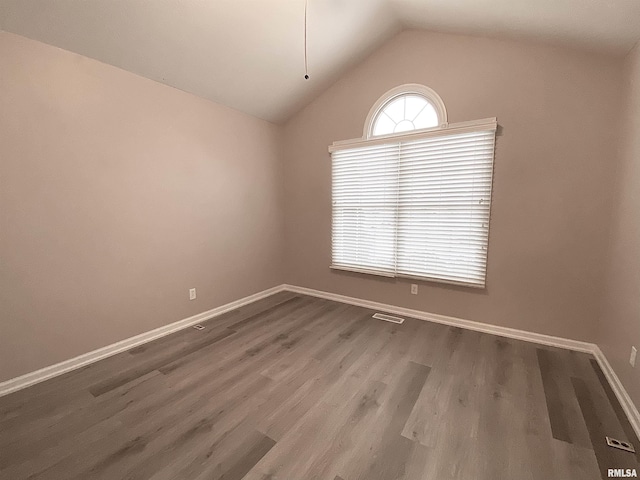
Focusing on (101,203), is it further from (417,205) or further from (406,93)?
(406,93)

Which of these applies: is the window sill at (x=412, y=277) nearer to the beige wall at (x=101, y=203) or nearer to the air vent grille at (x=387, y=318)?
the air vent grille at (x=387, y=318)

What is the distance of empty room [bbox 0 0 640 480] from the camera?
1.63 meters

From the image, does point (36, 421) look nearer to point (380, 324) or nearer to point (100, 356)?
point (100, 356)

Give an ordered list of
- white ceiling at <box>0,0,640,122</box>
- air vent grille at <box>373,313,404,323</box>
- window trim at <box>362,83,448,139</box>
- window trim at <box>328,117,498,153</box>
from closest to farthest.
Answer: white ceiling at <box>0,0,640,122</box>
window trim at <box>328,117,498,153</box>
window trim at <box>362,83,448,139</box>
air vent grille at <box>373,313,404,323</box>

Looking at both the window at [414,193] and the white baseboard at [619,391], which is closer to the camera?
the white baseboard at [619,391]

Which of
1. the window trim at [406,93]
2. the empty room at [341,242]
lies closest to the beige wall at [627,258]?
the empty room at [341,242]

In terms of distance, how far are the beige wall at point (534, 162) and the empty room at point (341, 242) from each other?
0.02 metres

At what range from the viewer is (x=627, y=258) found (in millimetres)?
1997

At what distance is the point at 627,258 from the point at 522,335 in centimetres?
119

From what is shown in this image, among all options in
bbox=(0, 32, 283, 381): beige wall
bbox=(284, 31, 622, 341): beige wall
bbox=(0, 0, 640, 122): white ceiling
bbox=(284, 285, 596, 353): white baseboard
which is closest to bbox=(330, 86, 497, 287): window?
bbox=(284, 31, 622, 341): beige wall

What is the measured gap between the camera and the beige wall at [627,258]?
1.83 m

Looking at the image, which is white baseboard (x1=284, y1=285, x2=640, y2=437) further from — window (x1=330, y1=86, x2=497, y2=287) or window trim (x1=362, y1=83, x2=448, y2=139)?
window trim (x1=362, y1=83, x2=448, y2=139)

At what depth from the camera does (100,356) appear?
245 centimetres

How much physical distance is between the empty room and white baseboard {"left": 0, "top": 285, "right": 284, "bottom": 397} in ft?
0.06
